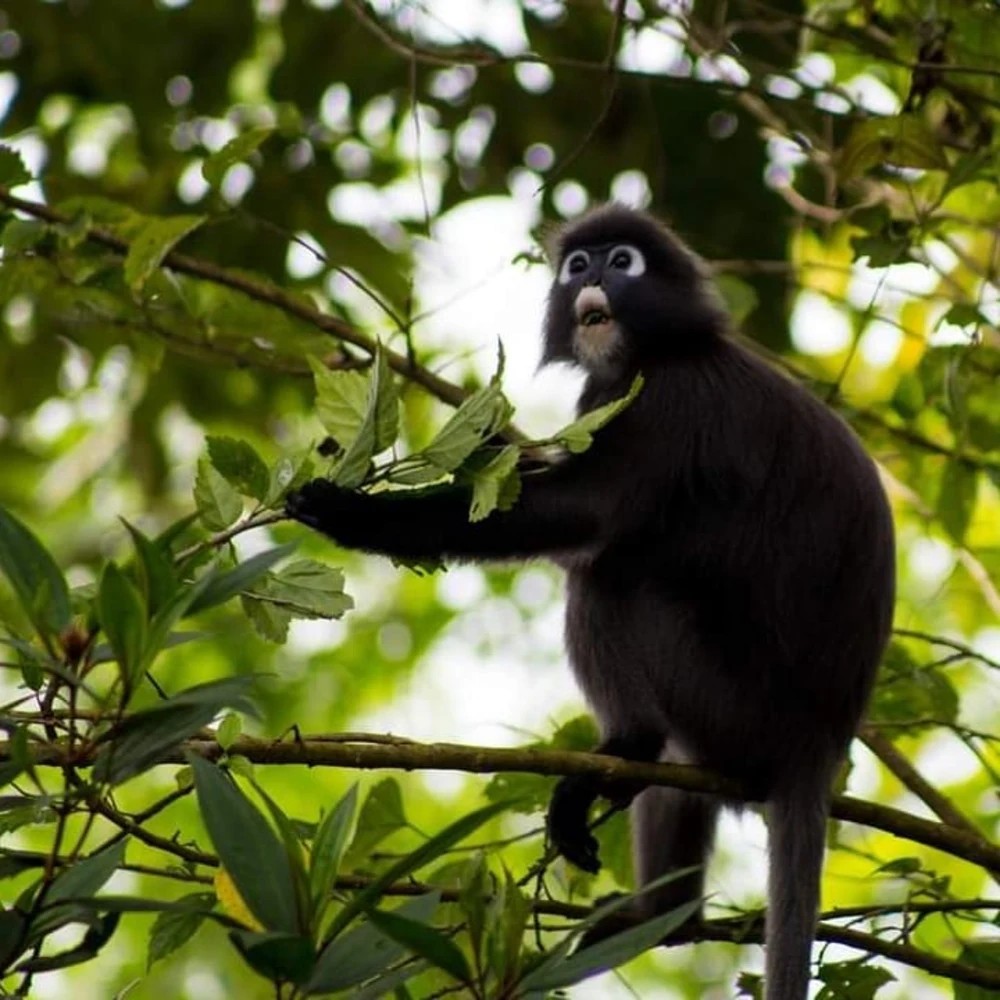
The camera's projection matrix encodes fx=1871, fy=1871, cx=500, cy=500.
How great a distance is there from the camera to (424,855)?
2053 millimetres

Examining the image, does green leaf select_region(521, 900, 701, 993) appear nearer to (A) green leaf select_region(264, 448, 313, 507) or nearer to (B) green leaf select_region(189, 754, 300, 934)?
(B) green leaf select_region(189, 754, 300, 934)

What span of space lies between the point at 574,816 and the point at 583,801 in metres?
0.04

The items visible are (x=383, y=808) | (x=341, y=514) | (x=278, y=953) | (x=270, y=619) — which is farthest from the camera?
(x=341, y=514)

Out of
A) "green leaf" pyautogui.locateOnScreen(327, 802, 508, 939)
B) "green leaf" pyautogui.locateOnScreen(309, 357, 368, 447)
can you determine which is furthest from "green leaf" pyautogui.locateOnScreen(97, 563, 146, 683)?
"green leaf" pyautogui.locateOnScreen(309, 357, 368, 447)

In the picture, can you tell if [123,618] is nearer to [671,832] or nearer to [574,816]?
[574,816]

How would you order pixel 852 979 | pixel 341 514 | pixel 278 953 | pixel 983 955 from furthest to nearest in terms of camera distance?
pixel 341 514 → pixel 983 955 → pixel 852 979 → pixel 278 953

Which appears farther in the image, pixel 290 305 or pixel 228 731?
pixel 290 305

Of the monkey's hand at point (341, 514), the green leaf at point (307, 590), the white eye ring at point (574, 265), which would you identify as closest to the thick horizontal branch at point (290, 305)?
the monkey's hand at point (341, 514)

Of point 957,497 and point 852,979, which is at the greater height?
point 957,497

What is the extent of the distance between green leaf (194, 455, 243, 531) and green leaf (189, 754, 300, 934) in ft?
2.42

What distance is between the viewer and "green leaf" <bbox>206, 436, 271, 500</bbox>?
2.71 m

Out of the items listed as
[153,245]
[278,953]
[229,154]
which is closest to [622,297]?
[229,154]

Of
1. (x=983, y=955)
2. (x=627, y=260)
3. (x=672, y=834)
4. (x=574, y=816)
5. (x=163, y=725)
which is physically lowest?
(x=163, y=725)

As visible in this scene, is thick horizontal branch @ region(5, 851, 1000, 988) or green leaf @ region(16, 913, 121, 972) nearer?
green leaf @ region(16, 913, 121, 972)
